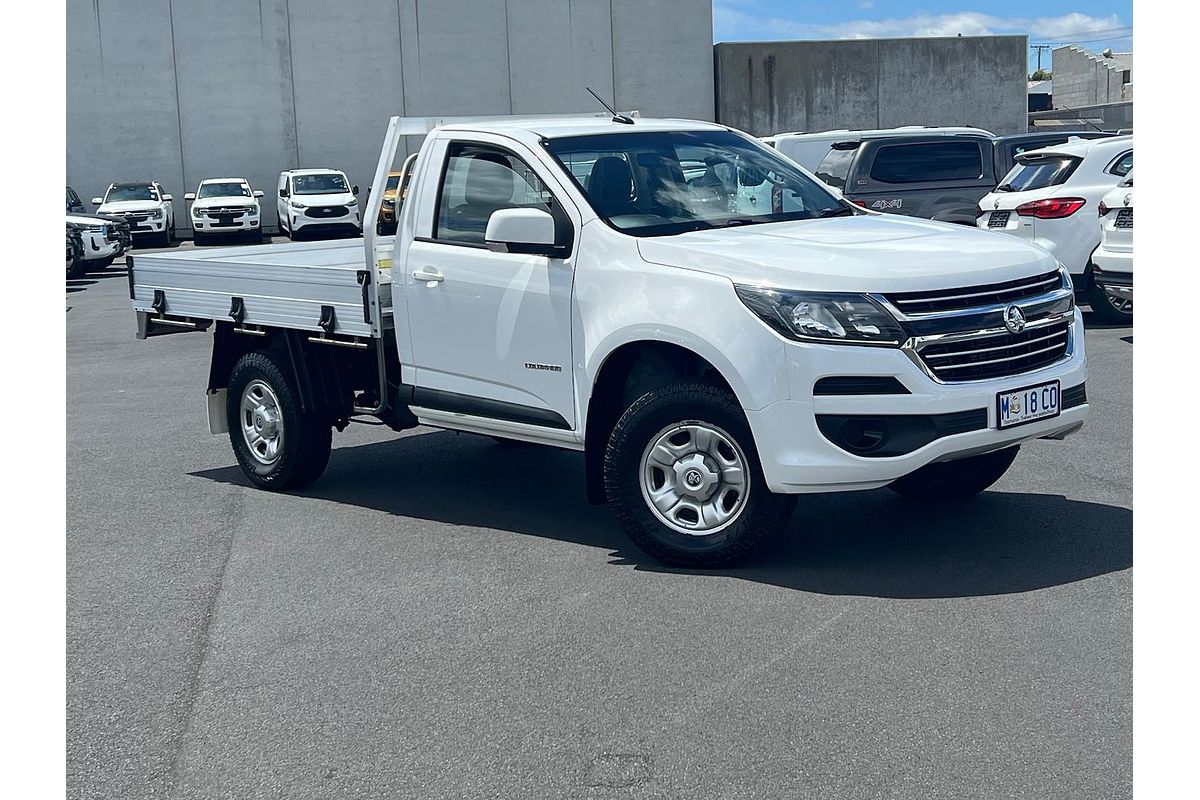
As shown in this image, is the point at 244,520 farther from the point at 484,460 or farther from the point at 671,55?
the point at 671,55

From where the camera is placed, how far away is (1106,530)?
6328 mm

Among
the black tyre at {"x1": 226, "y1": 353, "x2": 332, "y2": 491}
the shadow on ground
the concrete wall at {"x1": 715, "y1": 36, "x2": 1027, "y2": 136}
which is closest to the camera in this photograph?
the shadow on ground

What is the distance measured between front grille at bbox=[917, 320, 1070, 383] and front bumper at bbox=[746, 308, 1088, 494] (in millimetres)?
53

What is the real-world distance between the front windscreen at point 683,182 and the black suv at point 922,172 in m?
10.7

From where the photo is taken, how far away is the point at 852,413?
5.48 m

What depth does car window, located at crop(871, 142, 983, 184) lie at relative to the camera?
17875 millimetres

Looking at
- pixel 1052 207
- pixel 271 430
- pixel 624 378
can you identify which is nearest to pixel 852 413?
pixel 624 378

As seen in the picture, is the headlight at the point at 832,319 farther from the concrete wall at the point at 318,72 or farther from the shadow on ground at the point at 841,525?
the concrete wall at the point at 318,72

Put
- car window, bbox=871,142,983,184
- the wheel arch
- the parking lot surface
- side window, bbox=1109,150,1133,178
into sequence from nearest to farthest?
the parking lot surface
the wheel arch
side window, bbox=1109,150,1133,178
car window, bbox=871,142,983,184

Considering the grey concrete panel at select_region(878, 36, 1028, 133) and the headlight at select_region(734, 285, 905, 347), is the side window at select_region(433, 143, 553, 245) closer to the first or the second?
the headlight at select_region(734, 285, 905, 347)

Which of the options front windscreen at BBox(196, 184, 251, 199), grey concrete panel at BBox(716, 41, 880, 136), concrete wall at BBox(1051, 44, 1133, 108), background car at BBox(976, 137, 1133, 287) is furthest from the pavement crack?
concrete wall at BBox(1051, 44, 1133, 108)

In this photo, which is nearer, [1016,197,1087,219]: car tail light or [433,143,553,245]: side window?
[433,143,553,245]: side window

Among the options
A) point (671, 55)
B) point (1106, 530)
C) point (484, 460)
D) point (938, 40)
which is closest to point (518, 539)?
point (484, 460)

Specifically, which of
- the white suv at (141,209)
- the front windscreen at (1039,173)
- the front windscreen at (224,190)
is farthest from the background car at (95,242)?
the front windscreen at (1039,173)
